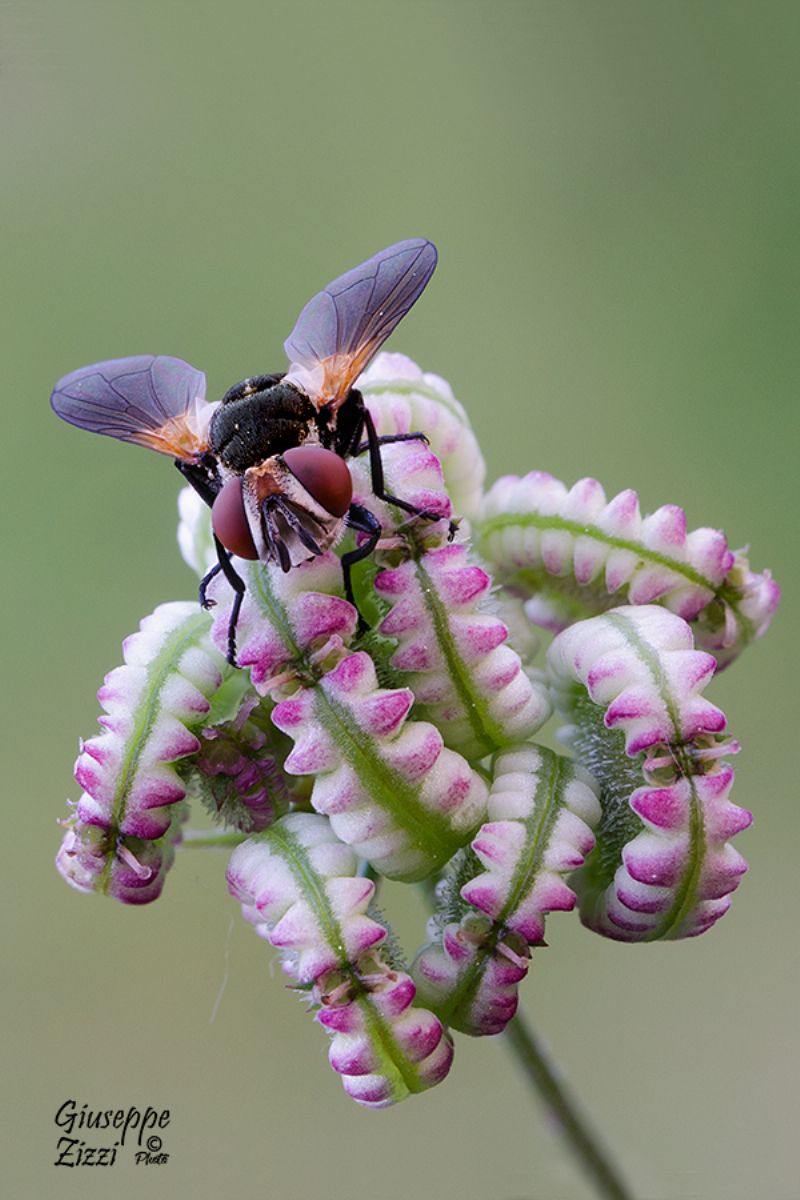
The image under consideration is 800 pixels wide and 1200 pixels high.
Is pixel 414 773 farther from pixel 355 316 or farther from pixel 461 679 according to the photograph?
pixel 355 316

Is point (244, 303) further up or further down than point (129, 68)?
further down

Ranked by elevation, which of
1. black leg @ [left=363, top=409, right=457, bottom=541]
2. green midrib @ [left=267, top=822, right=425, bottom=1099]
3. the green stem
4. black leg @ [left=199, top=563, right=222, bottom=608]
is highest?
black leg @ [left=363, top=409, right=457, bottom=541]

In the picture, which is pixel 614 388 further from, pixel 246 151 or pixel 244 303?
pixel 246 151

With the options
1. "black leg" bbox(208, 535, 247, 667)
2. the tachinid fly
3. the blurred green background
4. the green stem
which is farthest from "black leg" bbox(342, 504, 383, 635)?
the blurred green background

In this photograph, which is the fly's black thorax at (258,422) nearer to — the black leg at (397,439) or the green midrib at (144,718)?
the black leg at (397,439)

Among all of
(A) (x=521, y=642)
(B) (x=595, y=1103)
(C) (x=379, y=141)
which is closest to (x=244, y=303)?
(C) (x=379, y=141)

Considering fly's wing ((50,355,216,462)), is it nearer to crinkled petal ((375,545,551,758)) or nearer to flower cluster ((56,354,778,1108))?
flower cluster ((56,354,778,1108))
